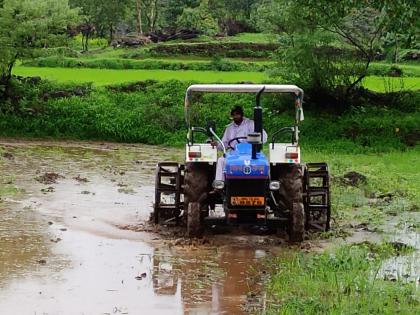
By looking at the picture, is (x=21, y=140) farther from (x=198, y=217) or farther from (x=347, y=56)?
(x=198, y=217)

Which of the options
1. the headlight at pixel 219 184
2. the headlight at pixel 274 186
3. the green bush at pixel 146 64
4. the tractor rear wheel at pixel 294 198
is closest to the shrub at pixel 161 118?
the green bush at pixel 146 64

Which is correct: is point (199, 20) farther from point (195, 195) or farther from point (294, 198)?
point (294, 198)

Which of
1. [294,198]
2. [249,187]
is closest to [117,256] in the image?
[249,187]

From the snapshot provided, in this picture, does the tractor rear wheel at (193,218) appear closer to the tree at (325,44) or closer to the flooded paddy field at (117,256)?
the flooded paddy field at (117,256)

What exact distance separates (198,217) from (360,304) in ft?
12.2

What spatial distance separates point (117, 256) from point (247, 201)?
1.90 m

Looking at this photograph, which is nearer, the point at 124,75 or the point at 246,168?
the point at 246,168

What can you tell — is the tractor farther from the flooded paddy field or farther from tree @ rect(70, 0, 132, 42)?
tree @ rect(70, 0, 132, 42)

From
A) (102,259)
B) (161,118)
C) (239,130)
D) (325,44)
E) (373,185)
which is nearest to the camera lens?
(102,259)

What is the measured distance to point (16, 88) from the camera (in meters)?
26.9

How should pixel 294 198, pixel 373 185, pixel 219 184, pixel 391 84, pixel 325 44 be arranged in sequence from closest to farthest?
pixel 219 184
pixel 294 198
pixel 373 185
pixel 325 44
pixel 391 84

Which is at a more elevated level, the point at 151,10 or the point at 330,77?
the point at 151,10

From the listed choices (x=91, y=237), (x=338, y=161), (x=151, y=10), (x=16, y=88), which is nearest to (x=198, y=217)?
(x=91, y=237)

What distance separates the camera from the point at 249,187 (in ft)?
34.3
